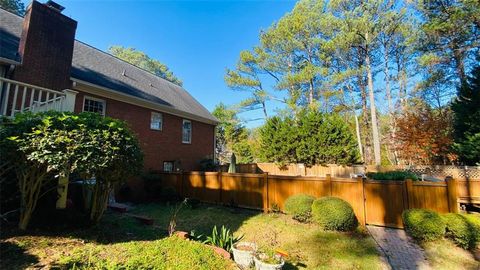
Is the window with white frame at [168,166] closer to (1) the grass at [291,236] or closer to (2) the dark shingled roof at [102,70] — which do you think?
(2) the dark shingled roof at [102,70]

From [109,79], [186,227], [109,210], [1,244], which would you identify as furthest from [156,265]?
[109,79]

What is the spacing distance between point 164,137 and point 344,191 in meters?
10.4

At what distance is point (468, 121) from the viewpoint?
14742mm

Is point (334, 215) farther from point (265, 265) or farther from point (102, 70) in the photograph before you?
point (102, 70)

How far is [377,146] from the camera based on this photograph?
67.1 ft

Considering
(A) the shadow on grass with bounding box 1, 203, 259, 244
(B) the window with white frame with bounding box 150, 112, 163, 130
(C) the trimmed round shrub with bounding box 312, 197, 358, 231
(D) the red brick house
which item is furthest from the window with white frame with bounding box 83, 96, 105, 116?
(C) the trimmed round shrub with bounding box 312, 197, 358, 231

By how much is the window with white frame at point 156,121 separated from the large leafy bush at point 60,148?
8748mm

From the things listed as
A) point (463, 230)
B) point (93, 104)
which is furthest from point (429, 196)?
point (93, 104)

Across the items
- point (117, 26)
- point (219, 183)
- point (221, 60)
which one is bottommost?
point (219, 183)

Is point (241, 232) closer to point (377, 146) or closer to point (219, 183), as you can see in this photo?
point (219, 183)

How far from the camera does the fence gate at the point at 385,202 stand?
7609 mm

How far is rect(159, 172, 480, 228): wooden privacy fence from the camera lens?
7391 mm

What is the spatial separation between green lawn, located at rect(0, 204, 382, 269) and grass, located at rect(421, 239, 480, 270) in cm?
127

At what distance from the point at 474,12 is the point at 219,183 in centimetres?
1814
